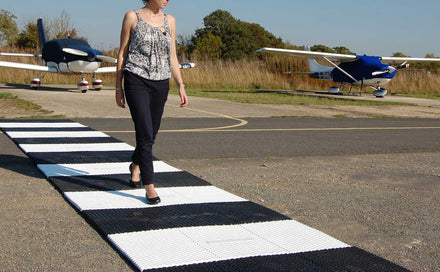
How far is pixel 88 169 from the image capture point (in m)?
5.78

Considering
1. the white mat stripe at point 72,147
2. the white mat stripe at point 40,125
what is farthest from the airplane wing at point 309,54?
the white mat stripe at point 72,147

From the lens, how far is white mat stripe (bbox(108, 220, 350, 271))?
314 centimetres

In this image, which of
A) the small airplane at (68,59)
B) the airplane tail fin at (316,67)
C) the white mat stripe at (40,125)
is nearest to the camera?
the white mat stripe at (40,125)

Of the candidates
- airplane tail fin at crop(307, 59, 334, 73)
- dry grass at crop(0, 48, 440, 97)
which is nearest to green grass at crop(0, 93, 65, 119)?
dry grass at crop(0, 48, 440, 97)

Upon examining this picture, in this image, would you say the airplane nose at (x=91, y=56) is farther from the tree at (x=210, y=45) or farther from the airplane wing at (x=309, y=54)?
the tree at (x=210, y=45)

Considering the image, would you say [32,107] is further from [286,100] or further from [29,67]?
[286,100]

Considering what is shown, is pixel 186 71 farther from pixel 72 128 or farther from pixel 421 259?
pixel 421 259

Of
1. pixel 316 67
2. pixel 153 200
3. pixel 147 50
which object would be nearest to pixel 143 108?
pixel 147 50

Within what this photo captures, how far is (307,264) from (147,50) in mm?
2371

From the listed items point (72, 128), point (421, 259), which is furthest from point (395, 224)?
point (72, 128)

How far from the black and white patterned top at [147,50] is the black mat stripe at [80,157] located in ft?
7.47

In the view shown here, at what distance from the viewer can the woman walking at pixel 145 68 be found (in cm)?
431

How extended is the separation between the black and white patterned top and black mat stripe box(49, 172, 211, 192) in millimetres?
1315

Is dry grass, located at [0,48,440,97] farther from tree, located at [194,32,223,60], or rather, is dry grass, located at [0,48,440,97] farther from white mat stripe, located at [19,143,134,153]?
tree, located at [194,32,223,60]
